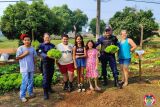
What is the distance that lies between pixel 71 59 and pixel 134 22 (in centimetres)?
2700

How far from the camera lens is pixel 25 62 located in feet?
28.2

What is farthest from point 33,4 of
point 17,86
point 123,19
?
point 17,86

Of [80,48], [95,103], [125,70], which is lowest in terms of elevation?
[95,103]

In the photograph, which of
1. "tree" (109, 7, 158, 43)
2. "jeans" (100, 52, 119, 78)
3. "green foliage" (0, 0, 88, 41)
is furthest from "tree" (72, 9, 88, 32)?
"jeans" (100, 52, 119, 78)

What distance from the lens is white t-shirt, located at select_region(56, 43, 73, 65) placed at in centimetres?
905

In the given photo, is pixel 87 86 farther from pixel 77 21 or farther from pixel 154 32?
pixel 77 21

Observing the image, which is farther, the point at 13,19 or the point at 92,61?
the point at 13,19

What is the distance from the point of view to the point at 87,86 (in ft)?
32.2

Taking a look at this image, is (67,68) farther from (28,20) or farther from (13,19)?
(13,19)

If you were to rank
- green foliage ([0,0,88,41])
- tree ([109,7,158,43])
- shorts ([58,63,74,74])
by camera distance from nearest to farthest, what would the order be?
shorts ([58,63,74,74]) → green foliage ([0,0,88,41]) → tree ([109,7,158,43])

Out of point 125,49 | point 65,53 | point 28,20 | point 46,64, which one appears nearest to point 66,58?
point 65,53

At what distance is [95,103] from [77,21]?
94.6 metres

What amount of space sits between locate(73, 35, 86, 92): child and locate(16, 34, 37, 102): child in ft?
3.89

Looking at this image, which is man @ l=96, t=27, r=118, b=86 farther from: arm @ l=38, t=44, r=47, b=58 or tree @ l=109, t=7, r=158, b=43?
tree @ l=109, t=7, r=158, b=43
